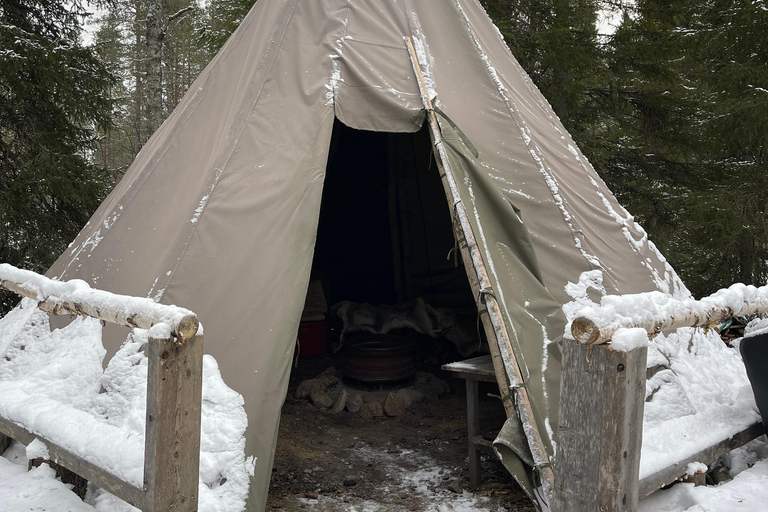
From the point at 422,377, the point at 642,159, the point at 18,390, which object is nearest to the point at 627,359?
the point at 18,390

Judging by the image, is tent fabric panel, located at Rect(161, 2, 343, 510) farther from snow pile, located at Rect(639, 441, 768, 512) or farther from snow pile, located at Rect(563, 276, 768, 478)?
snow pile, located at Rect(639, 441, 768, 512)

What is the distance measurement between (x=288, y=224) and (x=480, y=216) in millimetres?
1084

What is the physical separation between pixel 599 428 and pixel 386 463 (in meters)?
2.45

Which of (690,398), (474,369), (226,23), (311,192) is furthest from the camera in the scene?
(226,23)

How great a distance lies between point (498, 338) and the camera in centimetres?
306

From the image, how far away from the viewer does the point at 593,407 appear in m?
1.93

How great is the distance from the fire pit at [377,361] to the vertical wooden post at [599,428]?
132 inches

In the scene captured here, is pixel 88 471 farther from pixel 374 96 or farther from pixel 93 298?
pixel 374 96

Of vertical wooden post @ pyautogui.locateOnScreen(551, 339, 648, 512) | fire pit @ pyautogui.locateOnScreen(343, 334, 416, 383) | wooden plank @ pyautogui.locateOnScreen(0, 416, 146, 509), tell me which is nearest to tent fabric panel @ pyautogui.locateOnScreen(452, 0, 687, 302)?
vertical wooden post @ pyautogui.locateOnScreen(551, 339, 648, 512)

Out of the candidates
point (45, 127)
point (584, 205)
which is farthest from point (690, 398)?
point (45, 127)

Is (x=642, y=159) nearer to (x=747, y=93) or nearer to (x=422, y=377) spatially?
(x=747, y=93)

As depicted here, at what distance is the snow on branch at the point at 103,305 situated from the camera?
194 cm

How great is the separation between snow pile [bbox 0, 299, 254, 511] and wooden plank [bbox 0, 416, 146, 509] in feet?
0.08

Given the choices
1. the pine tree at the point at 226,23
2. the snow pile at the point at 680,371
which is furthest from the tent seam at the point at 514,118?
the pine tree at the point at 226,23
